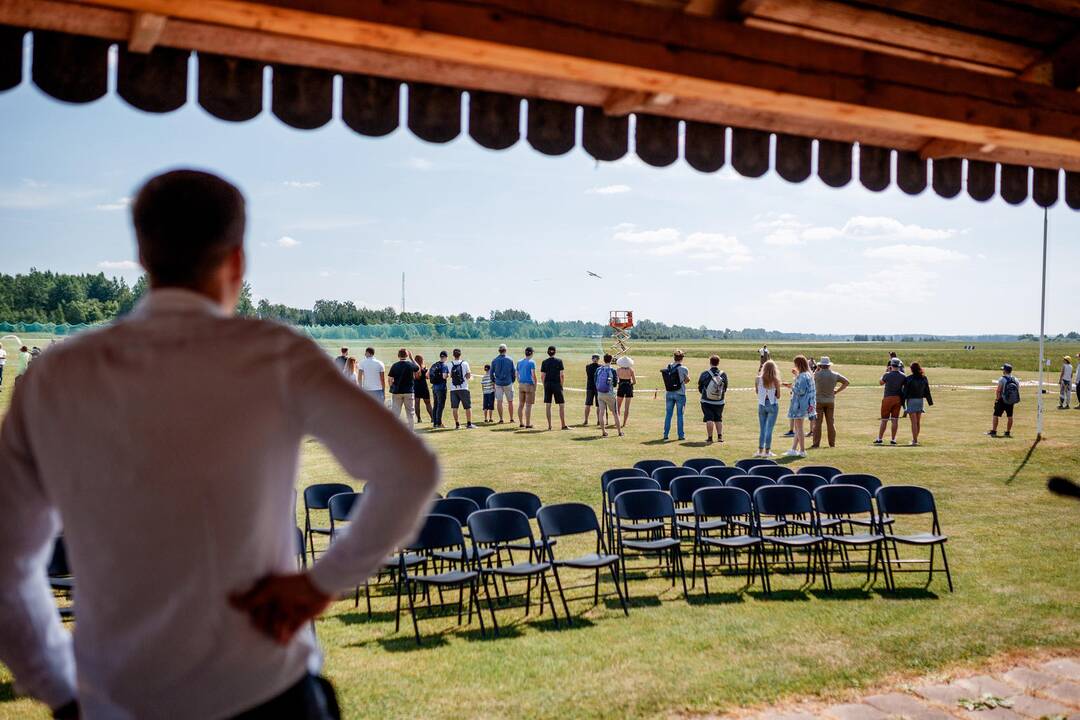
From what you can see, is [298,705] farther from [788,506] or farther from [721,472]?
[721,472]

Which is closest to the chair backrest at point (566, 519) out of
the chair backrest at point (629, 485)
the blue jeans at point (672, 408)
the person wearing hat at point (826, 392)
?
the chair backrest at point (629, 485)

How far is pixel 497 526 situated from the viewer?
23.7ft

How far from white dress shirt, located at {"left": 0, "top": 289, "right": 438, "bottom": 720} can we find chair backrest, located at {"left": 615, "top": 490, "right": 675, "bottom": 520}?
6.90 m

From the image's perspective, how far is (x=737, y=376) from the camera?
160 feet

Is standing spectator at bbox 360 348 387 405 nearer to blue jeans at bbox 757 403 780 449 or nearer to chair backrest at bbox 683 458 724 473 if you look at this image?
blue jeans at bbox 757 403 780 449

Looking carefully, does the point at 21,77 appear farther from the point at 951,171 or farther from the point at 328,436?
the point at 951,171

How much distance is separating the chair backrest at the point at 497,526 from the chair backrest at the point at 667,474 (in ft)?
9.98

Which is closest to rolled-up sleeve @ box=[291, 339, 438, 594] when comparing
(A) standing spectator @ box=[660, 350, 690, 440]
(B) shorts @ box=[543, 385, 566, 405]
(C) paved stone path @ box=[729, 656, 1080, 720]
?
(C) paved stone path @ box=[729, 656, 1080, 720]

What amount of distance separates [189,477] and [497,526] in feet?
19.8

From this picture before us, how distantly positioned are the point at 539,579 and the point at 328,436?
697 centimetres

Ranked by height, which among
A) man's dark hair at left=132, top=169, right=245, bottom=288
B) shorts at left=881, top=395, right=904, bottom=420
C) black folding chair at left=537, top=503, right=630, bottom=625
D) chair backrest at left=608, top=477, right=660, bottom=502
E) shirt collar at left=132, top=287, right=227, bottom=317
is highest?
man's dark hair at left=132, top=169, right=245, bottom=288

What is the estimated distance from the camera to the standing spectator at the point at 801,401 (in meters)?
16.0

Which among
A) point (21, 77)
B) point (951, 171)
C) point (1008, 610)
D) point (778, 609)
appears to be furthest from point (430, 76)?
point (1008, 610)

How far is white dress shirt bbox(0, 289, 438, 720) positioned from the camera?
129 centimetres
